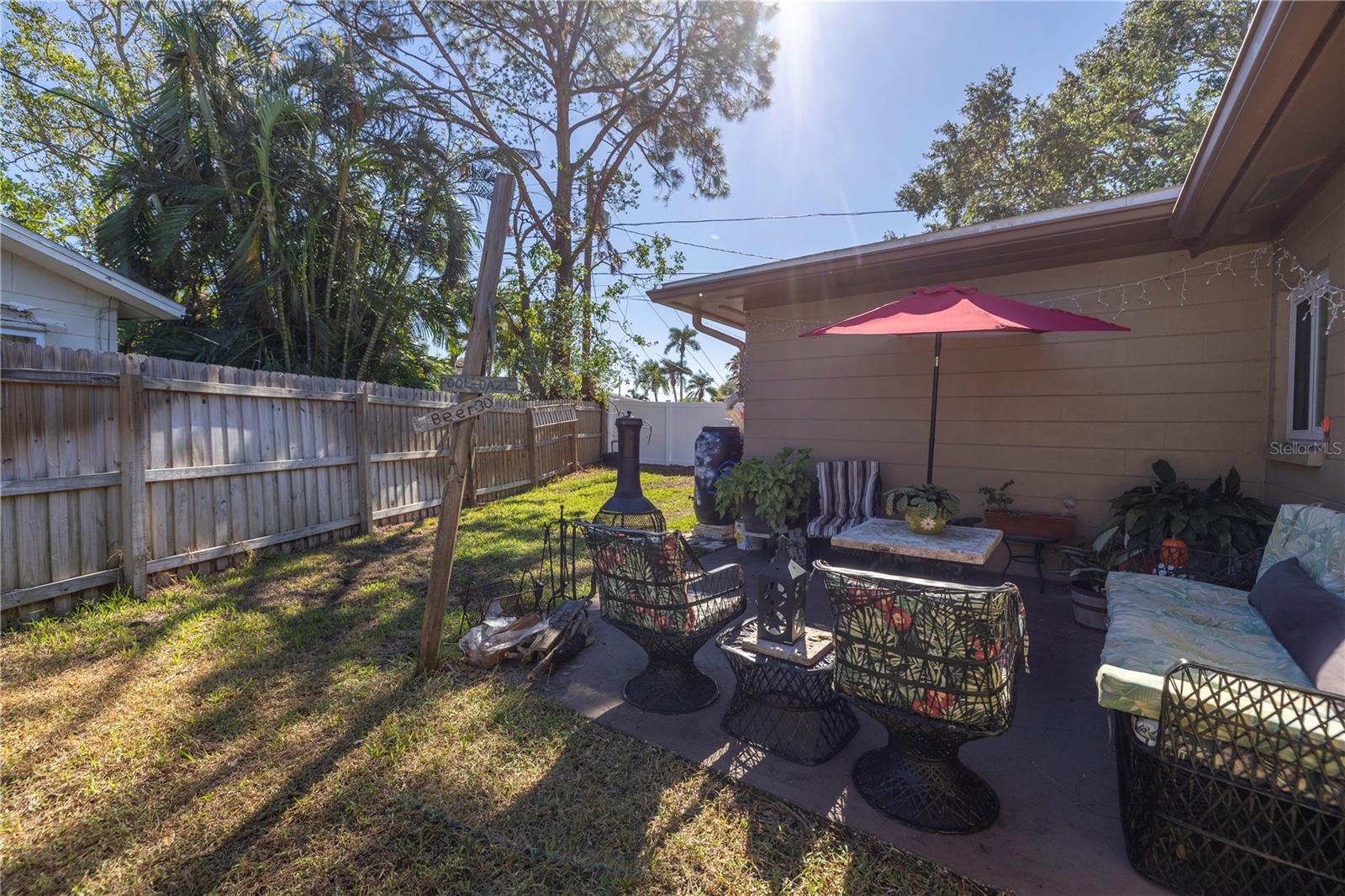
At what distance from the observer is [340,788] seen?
1.96 metres

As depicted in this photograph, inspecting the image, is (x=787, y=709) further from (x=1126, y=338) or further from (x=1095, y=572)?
(x=1126, y=338)

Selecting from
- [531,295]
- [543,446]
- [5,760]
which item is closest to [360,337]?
[543,446]

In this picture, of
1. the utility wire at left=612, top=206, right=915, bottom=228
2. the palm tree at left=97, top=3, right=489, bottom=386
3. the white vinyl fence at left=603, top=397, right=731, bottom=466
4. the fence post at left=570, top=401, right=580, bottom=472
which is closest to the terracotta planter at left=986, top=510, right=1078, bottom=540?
the utility wire at left=612, top=206, right=915, bottom=228

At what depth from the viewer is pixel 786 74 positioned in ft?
40.5

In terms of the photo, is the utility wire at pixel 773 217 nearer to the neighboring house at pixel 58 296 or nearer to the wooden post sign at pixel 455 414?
the neighboring house at pixel 58 296

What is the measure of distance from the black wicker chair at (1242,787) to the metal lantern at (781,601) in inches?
41.6

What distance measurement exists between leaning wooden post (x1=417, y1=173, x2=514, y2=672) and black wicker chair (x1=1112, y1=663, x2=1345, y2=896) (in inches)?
103

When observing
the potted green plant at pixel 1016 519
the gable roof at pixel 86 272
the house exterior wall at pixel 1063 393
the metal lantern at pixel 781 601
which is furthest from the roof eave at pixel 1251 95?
the gable roof at pixel 86 272

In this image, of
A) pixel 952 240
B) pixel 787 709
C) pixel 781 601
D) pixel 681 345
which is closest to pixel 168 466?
pixel 781 601

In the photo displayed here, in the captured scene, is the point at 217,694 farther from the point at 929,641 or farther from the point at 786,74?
the point at 786,74

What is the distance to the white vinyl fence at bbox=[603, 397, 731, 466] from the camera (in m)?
13.6

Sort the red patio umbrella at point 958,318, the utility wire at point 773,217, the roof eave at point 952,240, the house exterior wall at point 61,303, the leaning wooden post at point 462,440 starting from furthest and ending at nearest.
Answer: the utility wire at point 773,217 < the house exterior wall at point 61,303 < the roof eave at point 952,240 < the red patio umbrella at point 958,318 < the leaning wooden post at point 462,440

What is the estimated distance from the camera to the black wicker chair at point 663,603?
2340 millimetres

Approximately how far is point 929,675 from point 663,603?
3.45 feet
